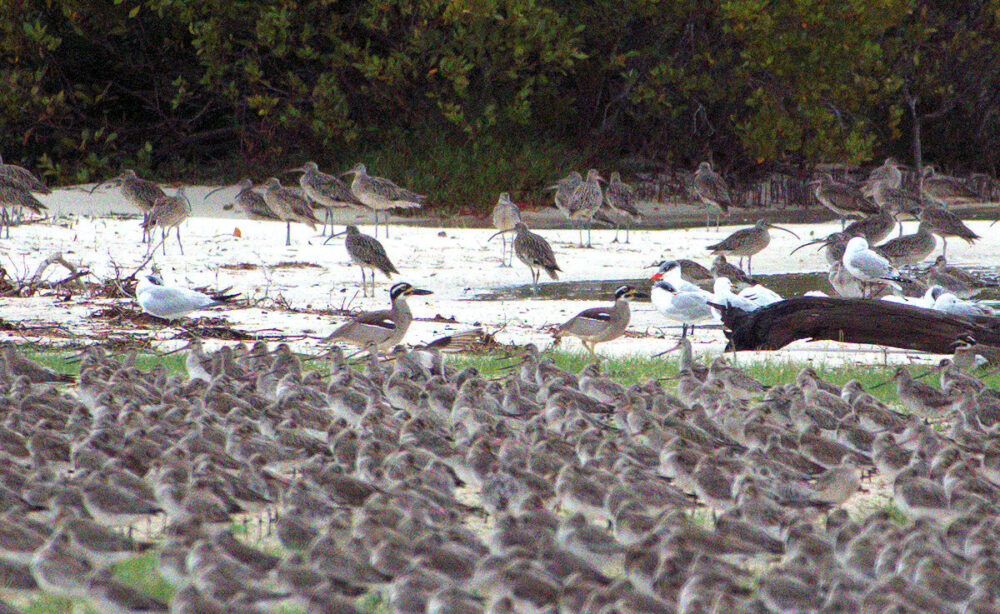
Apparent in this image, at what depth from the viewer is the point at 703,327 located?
14109 mm

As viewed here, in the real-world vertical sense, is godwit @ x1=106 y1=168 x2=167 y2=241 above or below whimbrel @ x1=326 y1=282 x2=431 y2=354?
above

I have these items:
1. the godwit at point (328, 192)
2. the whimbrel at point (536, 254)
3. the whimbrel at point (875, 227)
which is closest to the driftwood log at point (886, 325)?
the whimbrel at point (536, 254)

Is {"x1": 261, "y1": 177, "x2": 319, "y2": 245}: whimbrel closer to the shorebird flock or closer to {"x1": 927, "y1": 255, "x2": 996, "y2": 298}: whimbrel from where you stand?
the shorebird flock

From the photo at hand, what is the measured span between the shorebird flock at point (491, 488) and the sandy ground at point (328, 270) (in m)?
2.22

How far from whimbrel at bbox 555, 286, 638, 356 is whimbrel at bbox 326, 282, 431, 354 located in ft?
4.88

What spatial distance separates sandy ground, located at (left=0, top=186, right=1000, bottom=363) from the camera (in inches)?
475

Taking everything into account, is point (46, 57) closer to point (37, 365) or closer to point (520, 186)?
point (520, 186)

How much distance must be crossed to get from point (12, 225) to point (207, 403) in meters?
11.1

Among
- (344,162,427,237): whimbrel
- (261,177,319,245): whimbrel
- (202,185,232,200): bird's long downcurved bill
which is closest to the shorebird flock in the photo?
(261,177,319,245): whimbrel

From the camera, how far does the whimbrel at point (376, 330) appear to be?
35.6ft

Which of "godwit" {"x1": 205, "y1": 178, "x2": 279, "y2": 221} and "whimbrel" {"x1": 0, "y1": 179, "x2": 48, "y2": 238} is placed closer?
"whimbrel" {"x1": 0, "y1": 179, "x2": 48, "y2": 238}

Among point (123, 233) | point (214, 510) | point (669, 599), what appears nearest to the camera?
point (669, 599)

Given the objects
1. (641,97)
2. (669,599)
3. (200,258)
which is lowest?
(669,599)

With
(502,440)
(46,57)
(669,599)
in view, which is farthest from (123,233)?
(669,599)
